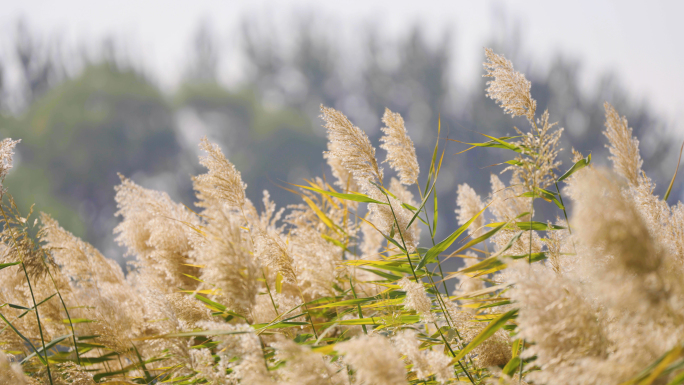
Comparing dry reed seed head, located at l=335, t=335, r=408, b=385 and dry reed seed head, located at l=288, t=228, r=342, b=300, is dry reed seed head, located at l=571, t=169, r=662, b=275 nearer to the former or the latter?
dry reed seed head, located at l=335, t=335, r=408, b=385

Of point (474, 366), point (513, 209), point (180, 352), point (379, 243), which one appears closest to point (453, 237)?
point (474, 366)

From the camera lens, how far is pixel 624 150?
112 centimetres

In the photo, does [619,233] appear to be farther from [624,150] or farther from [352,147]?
[624,150]

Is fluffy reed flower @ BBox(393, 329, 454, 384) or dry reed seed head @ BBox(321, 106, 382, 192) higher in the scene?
dry reed seed head @ BBox(321, 106, 382, 192)

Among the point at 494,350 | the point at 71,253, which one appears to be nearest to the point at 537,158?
the point at 494,350

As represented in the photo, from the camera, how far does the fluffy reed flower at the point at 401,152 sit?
1.12 metres

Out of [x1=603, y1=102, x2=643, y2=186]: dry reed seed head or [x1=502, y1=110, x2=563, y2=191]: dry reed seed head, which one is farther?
[x1=603, y1=102, x2=643, y2=186]: dry reed seed head

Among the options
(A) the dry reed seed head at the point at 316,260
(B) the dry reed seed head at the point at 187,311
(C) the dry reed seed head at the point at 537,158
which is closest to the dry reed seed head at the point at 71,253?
(B) the dry reed seed head at the point at 187,311

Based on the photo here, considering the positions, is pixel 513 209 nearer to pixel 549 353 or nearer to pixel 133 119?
pixel 549 353

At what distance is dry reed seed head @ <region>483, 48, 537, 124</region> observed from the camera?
38.4 inches

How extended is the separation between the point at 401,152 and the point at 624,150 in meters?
0.75

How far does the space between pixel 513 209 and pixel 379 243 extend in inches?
32.7

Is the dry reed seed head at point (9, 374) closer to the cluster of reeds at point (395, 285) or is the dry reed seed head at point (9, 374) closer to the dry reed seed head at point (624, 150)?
the cluster of reeds at point (395, 285)

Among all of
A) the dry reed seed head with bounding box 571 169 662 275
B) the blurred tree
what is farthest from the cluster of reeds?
the blurred tree
